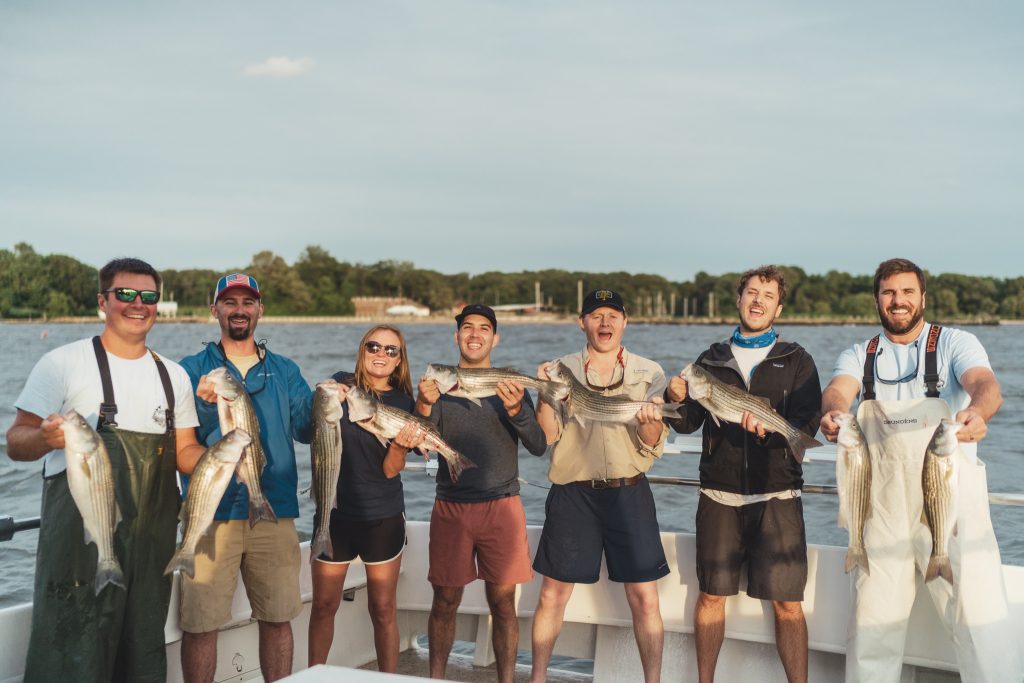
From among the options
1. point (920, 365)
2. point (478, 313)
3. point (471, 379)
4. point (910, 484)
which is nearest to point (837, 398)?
point (920, 365)

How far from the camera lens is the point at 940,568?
163 inches

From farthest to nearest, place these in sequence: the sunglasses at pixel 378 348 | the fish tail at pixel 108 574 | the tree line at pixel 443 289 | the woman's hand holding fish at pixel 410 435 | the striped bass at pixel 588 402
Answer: the tree line at pixel 443 289 → the sunglasses at pixel 378 348 → the striped bass at pixel 588 402 → the woman's hand holding fish at pixel 410 435 → the fish tail at pixel 108 574

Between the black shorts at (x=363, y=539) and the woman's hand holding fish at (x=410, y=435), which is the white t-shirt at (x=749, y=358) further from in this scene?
the black shorts at (x=363, y=539)

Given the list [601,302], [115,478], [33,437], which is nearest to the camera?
[33,437]

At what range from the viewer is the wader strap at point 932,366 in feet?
14.1

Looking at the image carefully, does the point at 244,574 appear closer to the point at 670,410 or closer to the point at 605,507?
the point at 605,507

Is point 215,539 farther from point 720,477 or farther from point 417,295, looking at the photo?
point 417,295

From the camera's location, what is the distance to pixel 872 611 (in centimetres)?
442

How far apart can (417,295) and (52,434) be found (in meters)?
142

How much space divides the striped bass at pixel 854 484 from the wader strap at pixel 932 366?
42 centimetres

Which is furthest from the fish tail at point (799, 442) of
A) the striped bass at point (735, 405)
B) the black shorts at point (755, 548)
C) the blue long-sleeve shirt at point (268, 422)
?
the blue long-sleeve shirt at point (268, 422)

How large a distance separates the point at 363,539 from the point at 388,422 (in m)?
0.75

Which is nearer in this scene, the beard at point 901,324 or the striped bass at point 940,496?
the striped bass at point 940,496

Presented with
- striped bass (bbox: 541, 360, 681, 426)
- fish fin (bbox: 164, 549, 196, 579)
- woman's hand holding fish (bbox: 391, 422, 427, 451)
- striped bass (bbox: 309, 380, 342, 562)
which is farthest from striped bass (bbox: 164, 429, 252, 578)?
striped bass (bbox: 541, 360, 681, 426)
